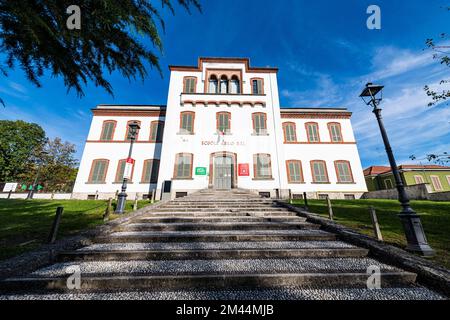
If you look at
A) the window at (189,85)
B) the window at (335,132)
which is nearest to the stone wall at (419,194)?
the window at (335,132)

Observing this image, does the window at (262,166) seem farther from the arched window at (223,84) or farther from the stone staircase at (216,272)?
the stone staircase at (216,272)

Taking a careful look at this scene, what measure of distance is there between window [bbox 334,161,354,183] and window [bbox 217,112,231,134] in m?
10.2

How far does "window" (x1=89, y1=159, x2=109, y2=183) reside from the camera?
1418 centimetres

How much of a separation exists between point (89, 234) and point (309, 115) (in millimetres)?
18224

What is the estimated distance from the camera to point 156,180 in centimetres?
1440

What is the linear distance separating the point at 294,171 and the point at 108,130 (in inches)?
679

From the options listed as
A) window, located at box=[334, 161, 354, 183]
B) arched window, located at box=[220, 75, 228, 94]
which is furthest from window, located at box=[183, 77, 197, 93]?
window, located at box=[334, 161, 354, 183]

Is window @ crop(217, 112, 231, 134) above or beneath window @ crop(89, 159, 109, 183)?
above

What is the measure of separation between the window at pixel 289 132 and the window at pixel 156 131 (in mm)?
11655

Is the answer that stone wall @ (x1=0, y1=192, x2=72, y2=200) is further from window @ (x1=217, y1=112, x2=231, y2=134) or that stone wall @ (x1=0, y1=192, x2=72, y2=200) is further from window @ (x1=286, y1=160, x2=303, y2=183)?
window @ (x1=286, y1=160, x2=303, y2=183)

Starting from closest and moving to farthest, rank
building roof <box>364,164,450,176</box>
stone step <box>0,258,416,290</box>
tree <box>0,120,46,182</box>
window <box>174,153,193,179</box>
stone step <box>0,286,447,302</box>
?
1. stone step <box>0,286,447,302</box>
2. stone step <box>0,258,416,290</box>
3. window <box>174,153,193,179</box>
4. building roof <box>364,164,450,176</box>
5. tree <box>0,120,46,182</box>

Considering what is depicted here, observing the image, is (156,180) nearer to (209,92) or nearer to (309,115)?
(209,92)

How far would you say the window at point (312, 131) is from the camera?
16.2 m
